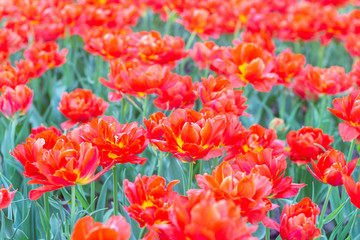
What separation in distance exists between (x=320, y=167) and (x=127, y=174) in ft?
2.34

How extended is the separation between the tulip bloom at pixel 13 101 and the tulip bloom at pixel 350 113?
3.91ft

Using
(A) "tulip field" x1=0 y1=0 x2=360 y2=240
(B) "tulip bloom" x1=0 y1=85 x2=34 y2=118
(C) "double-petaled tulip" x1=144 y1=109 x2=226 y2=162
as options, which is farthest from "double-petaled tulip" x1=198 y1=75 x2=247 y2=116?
(B) "tulip bloom" x1=0 y1=85 x2=34 y2=118

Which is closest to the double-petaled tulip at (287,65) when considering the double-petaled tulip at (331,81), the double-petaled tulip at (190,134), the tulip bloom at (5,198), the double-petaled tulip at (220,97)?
the double-petaled tulip at (331,81)

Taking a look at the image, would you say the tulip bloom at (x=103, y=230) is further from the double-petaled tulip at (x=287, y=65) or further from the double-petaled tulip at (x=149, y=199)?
the double-petaled tulip at (x=287, y=65)

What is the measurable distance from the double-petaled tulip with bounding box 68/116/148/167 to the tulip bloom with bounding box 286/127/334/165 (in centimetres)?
63

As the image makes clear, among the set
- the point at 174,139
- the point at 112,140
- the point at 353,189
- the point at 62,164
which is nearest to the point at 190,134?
the point at 174,139

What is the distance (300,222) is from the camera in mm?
1161

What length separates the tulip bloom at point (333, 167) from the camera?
1355mm

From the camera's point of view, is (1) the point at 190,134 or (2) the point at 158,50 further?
(2) the point at 158,50

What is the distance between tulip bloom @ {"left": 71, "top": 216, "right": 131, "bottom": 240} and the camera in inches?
34.1

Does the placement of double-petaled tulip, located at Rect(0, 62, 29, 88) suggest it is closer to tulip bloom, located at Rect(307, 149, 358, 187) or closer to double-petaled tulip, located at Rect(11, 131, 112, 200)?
double-petaled tulip, located at Rect(11, 131, 112, 200)

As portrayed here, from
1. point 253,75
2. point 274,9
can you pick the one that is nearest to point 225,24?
point 274,9

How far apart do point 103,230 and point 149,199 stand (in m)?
0.28

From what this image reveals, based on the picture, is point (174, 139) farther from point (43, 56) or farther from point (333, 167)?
point (43, 56)
